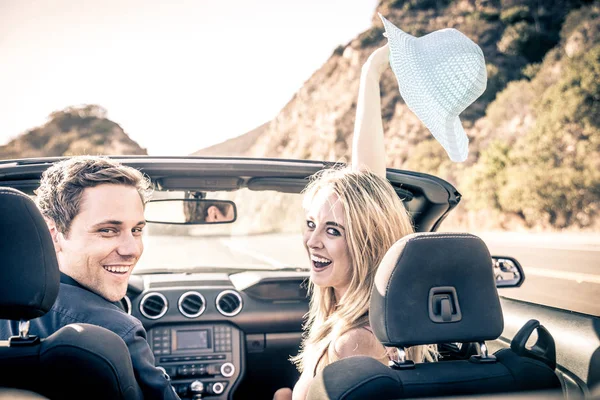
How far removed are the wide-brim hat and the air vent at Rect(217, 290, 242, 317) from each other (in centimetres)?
232

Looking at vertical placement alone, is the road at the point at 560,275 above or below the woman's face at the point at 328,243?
below

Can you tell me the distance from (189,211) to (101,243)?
1344 mm

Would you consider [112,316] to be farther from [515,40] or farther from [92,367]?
[515,40]

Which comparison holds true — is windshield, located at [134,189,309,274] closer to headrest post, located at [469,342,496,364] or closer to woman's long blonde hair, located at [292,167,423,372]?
woman's long blonde hair, located at [292,167,423,372]

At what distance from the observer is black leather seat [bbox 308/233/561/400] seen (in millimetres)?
1965

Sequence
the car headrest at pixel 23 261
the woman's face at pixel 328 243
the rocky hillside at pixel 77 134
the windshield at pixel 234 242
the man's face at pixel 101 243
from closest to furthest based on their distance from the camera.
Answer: the car headrest at pixel 23 261, the man's face at pixel 101 243, the woman's face at pixel 328 243, the windshield at pixel 234 242, the rocky hillside at pixel 77 134

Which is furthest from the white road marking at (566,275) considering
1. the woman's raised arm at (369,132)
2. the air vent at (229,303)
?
the woman's raised arm at (369,132)

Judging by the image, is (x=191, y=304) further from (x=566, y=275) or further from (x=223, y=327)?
(x=566, y=275)

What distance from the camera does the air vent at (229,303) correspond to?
14.7 ft

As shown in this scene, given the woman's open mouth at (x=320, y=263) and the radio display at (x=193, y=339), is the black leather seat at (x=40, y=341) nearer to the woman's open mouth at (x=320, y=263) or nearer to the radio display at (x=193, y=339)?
the woman's open mouth at (x=320, y=263)

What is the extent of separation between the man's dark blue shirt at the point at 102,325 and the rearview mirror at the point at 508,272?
7.56 ft

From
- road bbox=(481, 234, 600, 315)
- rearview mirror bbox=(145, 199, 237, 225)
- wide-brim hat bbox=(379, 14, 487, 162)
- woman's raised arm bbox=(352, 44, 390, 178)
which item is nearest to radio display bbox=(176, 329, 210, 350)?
rearview mirror bbox=(145, 199, 237, 225)

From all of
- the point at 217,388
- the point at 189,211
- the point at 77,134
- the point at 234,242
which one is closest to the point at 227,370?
the point at 217,388

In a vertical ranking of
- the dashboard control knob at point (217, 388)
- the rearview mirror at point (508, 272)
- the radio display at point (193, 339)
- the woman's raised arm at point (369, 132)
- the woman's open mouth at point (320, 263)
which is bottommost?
the dashboard control knob at point (217, 388)
